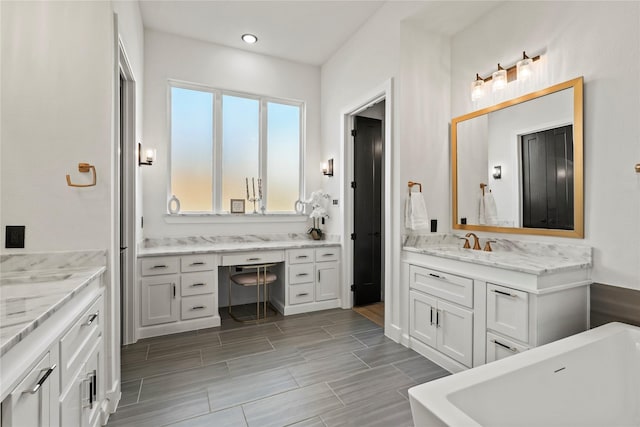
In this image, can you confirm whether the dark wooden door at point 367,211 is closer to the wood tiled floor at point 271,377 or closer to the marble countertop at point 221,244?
the marble countertop at point 221,244

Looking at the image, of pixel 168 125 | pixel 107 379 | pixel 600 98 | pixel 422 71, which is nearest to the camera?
pixel 107 379

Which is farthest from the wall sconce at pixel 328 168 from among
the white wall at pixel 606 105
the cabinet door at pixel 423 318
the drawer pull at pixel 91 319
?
the drawer pull at pixel 91 319

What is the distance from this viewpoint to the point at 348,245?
12.7ft

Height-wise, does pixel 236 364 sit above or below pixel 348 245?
below

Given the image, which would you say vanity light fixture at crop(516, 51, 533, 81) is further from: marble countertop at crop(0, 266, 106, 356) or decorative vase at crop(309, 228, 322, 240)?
marble countertop at crop(0, 266, 106, 356)

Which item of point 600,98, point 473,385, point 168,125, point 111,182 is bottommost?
point 473,385

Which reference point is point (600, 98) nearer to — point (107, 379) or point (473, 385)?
point (473, 385)

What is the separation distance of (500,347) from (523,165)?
1.41 metres

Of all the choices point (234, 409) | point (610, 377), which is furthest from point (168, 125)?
point (610, 377)

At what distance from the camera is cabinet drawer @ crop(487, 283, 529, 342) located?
1876 millimetres

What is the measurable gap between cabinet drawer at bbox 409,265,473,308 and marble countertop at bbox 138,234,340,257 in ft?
4.36

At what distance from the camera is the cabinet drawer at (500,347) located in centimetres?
193

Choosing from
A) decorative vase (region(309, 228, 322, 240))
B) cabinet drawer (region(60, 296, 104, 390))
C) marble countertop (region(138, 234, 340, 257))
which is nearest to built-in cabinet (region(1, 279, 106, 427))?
cabinet drawer (region(60, 296, 104, 390))

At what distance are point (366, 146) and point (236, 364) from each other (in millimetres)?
2892
